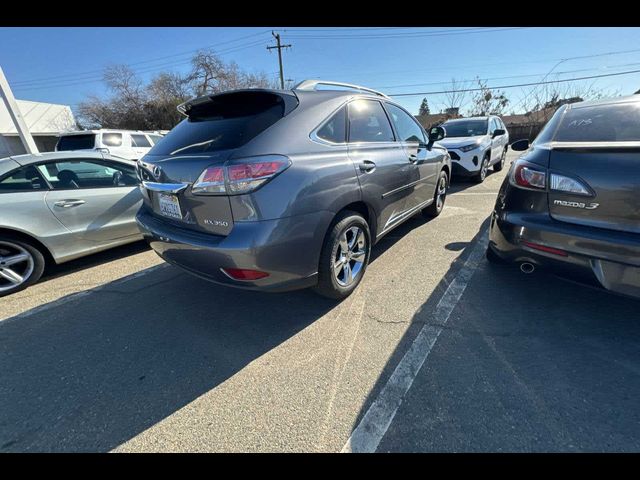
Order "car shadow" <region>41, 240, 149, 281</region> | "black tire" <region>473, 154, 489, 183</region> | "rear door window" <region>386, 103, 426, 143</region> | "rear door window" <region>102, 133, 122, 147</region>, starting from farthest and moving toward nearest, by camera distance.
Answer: "rear door window" <region>102, 133, 122, 147</region> < "black tire" <region>473, 154, 489, 183</region> < "car shadow" <region>41, 240, 149, 281</region> < "rear door window" <region>386, 103, 426, 143</region>

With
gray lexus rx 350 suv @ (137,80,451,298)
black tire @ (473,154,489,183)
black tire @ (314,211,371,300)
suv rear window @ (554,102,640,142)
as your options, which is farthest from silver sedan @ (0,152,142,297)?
black tire @ (473,154,489,183)

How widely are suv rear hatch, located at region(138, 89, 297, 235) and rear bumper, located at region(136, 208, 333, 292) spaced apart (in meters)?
0.10

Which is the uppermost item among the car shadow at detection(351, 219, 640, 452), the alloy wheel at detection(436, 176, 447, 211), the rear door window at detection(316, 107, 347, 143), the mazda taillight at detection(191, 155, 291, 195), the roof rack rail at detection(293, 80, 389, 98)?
the roof rack rail at detection(293, 80, 389, 98)

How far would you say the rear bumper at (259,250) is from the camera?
1962mm

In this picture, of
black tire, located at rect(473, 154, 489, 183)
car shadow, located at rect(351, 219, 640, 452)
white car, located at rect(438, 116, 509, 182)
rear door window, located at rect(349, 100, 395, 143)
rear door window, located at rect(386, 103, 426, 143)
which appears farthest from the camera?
black tire, located at rect(473, 154, 489, 183)

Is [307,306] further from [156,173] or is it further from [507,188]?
[507,188]

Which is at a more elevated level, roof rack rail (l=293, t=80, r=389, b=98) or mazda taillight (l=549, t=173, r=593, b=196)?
roof rack rail (l=293, t=80, r=389, b=98)

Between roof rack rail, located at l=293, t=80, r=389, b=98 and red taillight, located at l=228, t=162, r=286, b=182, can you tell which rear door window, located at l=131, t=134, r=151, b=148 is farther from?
red taillight, located at l=228, t=162, r=286, b=182

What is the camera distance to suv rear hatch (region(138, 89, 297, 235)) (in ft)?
6.71

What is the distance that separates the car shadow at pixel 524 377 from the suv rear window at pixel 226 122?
192 centimetres

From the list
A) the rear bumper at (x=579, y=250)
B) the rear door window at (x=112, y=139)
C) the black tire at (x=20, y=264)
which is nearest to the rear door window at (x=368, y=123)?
the rear bumper at (x=579, y=250)

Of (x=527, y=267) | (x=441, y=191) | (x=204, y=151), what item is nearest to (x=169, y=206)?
(x=204, y=151)

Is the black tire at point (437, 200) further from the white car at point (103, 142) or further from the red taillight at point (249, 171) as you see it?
the white car at point (103, 142)
